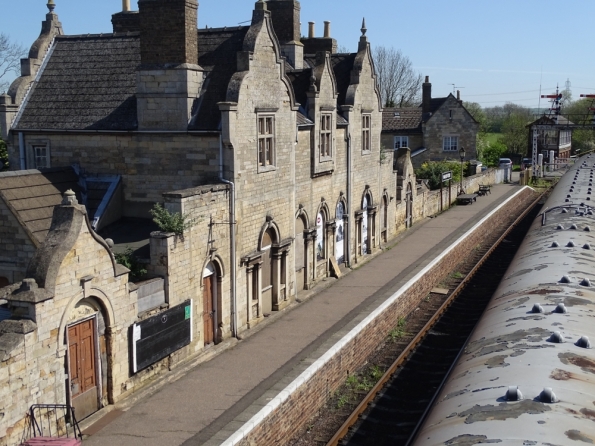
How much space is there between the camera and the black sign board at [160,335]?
13062mm

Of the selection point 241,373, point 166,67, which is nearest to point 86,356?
point 241,373

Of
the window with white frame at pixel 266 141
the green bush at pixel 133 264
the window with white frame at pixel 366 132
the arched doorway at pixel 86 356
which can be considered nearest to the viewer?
the arched doorway at pixel 86 356

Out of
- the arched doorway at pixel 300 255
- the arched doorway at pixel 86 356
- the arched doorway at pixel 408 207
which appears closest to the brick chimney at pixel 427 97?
the arched doorway at pixel 408 207

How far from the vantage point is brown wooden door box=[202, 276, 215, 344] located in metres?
15.8

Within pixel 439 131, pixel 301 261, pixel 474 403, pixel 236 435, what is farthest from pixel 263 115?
pixel 439 131

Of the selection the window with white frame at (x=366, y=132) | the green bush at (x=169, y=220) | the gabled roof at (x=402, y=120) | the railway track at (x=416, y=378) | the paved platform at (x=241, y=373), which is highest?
the gabled roof at (x=402, y=120)

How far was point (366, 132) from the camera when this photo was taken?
26.5 metres

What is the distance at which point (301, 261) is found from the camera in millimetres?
21406

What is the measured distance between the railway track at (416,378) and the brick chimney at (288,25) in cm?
961

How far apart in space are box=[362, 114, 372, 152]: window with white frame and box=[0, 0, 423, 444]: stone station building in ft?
7.00

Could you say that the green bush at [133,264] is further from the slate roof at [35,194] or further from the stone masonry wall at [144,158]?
the stone masonry wall at [144,158]

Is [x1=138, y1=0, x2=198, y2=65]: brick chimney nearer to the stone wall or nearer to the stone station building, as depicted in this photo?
the stone station building

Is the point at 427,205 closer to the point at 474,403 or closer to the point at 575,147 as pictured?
the point at 474,403

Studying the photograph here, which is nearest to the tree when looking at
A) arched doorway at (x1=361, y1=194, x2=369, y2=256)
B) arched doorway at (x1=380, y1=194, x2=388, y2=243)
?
arched doorway at (x1=380, y1=194, x2=388, y2=243)
